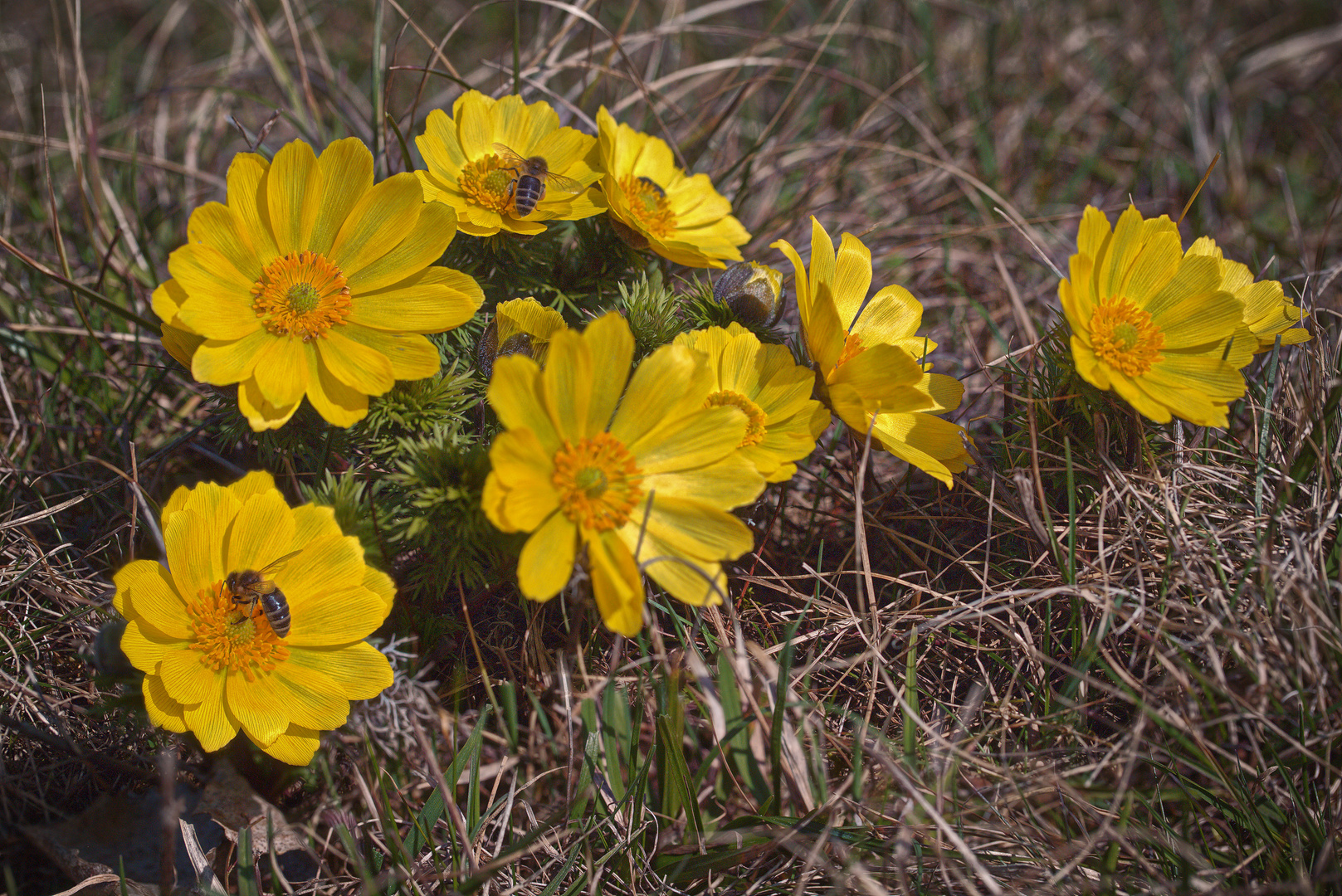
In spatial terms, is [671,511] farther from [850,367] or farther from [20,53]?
[20,53]

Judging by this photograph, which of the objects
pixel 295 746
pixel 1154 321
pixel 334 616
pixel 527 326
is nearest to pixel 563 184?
pixel 527 326

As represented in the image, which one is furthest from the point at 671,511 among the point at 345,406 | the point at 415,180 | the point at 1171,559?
the point at 1171,559

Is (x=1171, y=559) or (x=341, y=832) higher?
(x=1171, y=559)

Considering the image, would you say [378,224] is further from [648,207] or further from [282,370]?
[648,207]

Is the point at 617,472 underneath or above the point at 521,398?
underneath

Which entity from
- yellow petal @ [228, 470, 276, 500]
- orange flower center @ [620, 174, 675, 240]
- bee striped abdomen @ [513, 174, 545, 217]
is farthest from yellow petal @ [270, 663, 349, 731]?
orange flower center @ [620, 174, 675, 240]

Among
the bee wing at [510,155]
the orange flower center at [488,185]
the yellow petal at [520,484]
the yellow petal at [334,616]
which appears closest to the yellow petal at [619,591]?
the yellow petal at [520,484]
